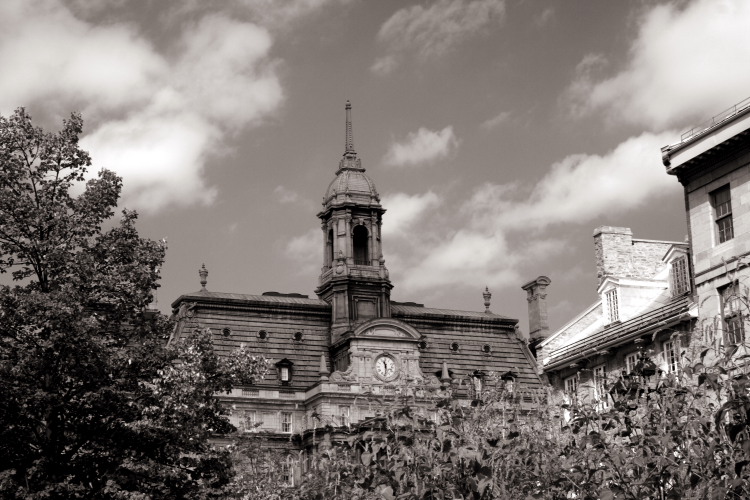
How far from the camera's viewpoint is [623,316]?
5216 centimetres

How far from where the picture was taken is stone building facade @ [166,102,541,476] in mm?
94625

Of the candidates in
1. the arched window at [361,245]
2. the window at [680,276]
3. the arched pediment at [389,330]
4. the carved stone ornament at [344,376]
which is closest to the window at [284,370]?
the carved stone ornament at [344,376]

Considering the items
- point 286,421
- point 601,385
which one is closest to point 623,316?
point 601,385

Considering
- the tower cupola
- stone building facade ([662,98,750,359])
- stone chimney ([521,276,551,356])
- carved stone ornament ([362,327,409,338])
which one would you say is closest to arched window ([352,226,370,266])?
the tower cupola

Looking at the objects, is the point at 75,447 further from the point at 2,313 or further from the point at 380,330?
the point at 380,330

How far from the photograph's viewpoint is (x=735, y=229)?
39.1 meters

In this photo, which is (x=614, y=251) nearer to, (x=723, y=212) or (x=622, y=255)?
(x=622, y=255)

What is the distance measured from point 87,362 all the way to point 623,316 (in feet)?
80.6

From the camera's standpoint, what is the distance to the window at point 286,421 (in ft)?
315

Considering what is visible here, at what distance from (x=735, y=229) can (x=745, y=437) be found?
19.7 meters

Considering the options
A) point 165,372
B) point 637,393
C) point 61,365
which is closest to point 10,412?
point 61,365

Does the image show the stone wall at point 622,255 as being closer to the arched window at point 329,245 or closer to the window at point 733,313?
the window at point 733,313

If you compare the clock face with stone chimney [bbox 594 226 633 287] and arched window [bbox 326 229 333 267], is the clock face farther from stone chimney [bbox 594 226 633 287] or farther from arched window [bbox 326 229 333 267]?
stone chimney [bbox 594 226 633 287]

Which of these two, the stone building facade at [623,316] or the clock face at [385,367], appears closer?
the stone building facade at [623,316]
